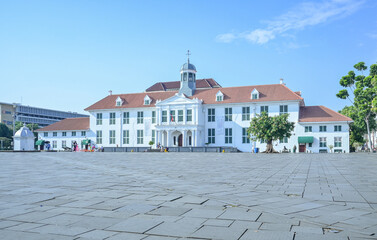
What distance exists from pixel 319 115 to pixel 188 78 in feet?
84.5

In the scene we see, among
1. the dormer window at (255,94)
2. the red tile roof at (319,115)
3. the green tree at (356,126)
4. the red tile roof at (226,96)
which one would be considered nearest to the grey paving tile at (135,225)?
the red tile roof at (319,115)

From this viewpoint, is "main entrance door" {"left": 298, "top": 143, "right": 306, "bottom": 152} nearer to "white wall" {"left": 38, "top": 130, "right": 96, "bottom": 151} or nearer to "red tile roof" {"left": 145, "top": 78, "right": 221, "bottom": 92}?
"red tile roof" {"left": 145, "top": 78, "right": 221, "bottom": 92}

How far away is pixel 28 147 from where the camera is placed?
52.3 metres

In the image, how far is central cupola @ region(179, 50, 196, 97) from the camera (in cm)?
6969

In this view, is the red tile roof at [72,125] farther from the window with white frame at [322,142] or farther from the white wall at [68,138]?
the window with white frame at [322,142]

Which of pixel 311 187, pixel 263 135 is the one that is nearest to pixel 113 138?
pixel 263 135

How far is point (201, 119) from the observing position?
2559 inches

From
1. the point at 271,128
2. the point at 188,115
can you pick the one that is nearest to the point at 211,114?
the point at 188,115

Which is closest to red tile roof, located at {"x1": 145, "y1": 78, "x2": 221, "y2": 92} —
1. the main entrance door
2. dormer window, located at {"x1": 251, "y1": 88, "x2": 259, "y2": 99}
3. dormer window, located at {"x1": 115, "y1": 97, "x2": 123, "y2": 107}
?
A: dormer window, located at {"x1": 115, "y1": 97, "x2": 123, "y2": 107}

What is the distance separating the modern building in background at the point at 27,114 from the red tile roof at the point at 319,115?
10090cm

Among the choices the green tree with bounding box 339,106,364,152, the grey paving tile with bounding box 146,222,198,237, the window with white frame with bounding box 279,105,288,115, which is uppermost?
the window with white frame with bounding box 279,105,288,115

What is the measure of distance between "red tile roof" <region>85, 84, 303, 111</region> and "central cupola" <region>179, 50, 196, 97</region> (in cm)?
153

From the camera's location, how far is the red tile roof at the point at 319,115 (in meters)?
55.8

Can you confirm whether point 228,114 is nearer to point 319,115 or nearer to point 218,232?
point 319,115
